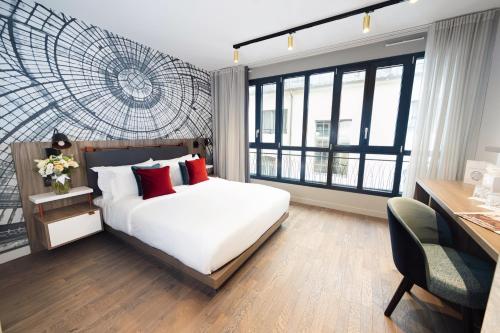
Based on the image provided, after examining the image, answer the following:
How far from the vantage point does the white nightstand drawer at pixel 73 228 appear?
1958 millimetres

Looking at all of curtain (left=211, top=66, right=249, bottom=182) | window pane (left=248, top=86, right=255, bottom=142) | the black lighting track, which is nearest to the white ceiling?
the black lighting track

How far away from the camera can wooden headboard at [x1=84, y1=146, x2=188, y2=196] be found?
247 cm

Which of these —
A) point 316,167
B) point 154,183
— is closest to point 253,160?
point 316,167

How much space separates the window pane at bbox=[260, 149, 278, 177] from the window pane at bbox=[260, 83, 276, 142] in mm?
273

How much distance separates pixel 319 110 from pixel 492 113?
2.07 metres

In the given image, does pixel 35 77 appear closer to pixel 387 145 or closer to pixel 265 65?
pixel 265 65

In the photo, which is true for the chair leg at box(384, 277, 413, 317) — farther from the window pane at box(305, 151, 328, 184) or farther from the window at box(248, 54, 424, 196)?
the window pane at box(305, 151, 328, 184)

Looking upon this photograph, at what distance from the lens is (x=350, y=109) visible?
328 centimetres

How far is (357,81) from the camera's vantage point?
124 inches

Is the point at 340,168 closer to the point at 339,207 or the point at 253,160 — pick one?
the point at 339,207

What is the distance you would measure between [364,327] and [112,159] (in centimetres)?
324

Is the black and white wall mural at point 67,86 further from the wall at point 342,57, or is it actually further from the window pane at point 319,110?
the window pane at point 319,110

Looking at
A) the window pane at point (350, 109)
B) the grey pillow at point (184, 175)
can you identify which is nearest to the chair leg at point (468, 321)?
the window pane at point (350, 109)

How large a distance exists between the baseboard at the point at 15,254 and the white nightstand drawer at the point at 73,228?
0.45 meters
